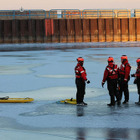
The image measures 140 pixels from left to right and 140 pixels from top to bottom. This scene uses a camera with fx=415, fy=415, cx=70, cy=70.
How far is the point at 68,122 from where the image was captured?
867 centimetres

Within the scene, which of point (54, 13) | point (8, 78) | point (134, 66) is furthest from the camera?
point (54, 13)

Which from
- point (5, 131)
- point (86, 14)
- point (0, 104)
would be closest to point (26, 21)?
point (86, 14)

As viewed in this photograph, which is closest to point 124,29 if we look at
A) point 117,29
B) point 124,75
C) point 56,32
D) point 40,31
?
point 117,29

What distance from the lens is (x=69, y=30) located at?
4744 centimetres

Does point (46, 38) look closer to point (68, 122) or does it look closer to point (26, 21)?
point (26, 21)

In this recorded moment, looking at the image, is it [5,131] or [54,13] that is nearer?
[5,131]

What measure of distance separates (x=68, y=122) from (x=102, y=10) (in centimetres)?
4454

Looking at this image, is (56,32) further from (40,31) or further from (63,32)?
(40,31)

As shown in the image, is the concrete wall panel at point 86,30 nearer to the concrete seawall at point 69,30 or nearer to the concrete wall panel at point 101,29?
the concrete seawall at point 69,30

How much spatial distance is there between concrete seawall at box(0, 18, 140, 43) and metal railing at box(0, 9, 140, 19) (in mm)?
2226

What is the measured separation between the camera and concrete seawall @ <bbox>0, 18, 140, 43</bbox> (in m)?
46.8

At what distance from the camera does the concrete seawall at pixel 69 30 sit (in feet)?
153

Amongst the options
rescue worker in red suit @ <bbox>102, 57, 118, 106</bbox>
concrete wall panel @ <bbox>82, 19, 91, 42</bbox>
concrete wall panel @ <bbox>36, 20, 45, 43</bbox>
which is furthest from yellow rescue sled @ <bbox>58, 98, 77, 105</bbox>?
concrete wall panel @ <bbox>82, 19, 91, 42</bbox>

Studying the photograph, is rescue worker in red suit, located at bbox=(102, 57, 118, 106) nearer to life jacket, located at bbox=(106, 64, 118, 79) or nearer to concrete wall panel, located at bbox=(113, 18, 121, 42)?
life jacket, located at bbox=(106, 64, 118, 79)
